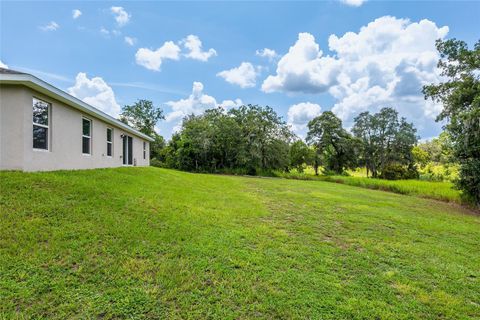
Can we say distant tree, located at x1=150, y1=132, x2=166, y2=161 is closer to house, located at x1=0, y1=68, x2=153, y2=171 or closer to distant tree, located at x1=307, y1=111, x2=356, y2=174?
distant tree, located at x1=307, y1=111, x2=356, y2=174

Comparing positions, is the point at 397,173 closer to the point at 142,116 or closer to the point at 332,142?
the point at 332,142

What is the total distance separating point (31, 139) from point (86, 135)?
297 centimetres

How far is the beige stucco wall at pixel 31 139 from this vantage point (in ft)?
18.8

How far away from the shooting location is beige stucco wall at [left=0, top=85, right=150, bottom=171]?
5719 mm

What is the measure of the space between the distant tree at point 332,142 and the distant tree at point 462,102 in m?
12.8

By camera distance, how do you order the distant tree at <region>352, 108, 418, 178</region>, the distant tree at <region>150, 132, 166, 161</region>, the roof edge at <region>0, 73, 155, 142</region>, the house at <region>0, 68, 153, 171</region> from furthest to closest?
the distant tree at <region>150, 132, 166, 161</region> → the distant tree at <region>352, 108, 418, 178</region> → the house at <region>0, 68, 153, 171</region> → the roof edge at <region>0, 73, 155, 142</region>

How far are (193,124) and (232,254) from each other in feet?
73.7

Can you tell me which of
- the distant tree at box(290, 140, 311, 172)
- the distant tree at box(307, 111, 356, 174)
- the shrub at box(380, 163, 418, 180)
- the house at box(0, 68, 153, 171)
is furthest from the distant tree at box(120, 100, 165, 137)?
the shrub at box(380, 163, 418, 180)

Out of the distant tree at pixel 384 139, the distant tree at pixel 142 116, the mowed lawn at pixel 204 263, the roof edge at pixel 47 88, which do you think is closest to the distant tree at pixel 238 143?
the distant tree at pixel 384 139

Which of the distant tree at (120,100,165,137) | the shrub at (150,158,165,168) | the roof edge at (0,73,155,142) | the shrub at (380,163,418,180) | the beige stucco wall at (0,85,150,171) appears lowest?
the shrub at (380,163,418,180)

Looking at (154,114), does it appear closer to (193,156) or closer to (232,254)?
(193,156)

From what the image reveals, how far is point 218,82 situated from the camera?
18859 millimetres

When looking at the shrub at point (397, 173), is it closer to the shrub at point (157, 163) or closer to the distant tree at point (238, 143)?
the distant tree at point (238, 143)

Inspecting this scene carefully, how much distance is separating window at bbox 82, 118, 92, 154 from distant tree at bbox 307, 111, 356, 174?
21600 millimetres
